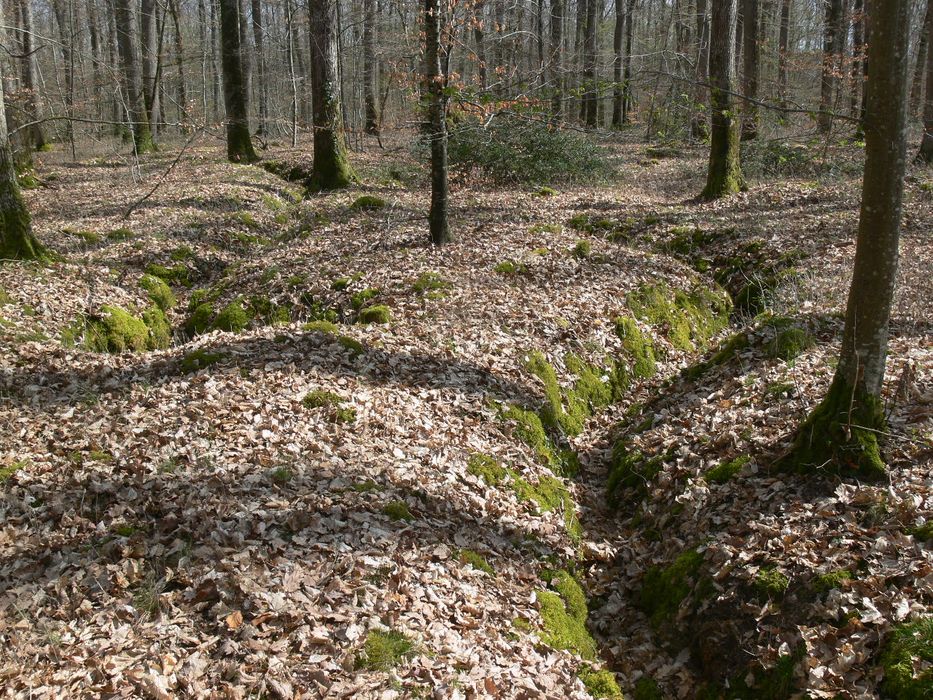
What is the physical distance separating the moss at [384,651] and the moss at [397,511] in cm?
117

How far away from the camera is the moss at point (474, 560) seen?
16.1 ft

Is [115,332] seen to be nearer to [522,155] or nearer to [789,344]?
[789,344]

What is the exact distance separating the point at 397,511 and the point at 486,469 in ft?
3.80

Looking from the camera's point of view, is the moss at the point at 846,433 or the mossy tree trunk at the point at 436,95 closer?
the moss at the point at 846,433

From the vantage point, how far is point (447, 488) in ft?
18.6

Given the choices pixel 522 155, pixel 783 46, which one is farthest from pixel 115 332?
pixel 783 46

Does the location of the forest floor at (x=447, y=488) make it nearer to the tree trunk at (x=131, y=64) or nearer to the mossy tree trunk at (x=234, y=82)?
the mossy tree trunk at (x=234, y=82)

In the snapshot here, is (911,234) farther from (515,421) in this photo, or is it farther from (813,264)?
(515,421)

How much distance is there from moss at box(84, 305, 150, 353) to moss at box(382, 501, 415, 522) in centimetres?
525

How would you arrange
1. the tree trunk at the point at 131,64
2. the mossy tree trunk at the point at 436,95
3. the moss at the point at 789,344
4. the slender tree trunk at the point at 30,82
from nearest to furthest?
the moss at the point at 789,344, the mossy tree trunk at the point at 436,95, the slender tree trunk at the point at 30,82, the tree trunk at the point at 131,64

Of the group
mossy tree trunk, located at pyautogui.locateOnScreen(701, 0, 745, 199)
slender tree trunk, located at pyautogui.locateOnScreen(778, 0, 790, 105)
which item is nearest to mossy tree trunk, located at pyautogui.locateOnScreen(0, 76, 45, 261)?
mossy tree trunk, located at pyautogui.locateOnScreen(701, 0, 745, 199)

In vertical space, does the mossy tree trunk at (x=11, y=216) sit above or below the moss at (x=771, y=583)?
above

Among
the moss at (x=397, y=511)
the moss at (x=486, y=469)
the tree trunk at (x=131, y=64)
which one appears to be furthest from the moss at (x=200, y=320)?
the tree trunk at (x=131, y=64)

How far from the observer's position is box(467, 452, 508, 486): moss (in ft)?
19.6
